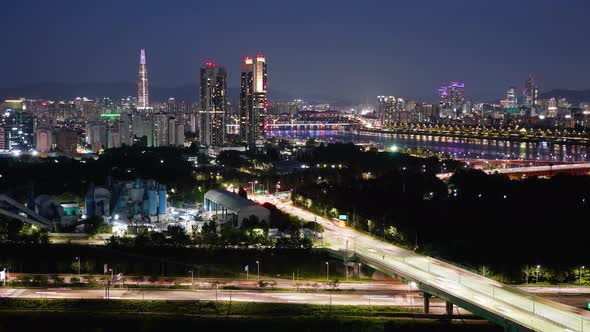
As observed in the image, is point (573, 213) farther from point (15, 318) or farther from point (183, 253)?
point (15, 318)

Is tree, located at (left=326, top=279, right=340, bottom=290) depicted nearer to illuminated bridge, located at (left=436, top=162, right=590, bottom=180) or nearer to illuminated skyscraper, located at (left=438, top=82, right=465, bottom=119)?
illuminated bridge, located at (left=436, top=162, right=590, bottom=180)

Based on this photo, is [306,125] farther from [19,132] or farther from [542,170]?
[542,170]

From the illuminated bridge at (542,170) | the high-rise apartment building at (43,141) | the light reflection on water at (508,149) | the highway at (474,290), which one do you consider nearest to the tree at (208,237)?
the highway at (474,290)

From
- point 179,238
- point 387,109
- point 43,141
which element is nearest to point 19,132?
point 43,141

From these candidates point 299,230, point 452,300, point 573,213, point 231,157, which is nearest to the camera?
point 452,300

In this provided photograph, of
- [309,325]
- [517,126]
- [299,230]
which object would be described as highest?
[517,126]

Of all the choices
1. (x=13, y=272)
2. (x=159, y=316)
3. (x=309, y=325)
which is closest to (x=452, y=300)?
(x=309, y=325)
